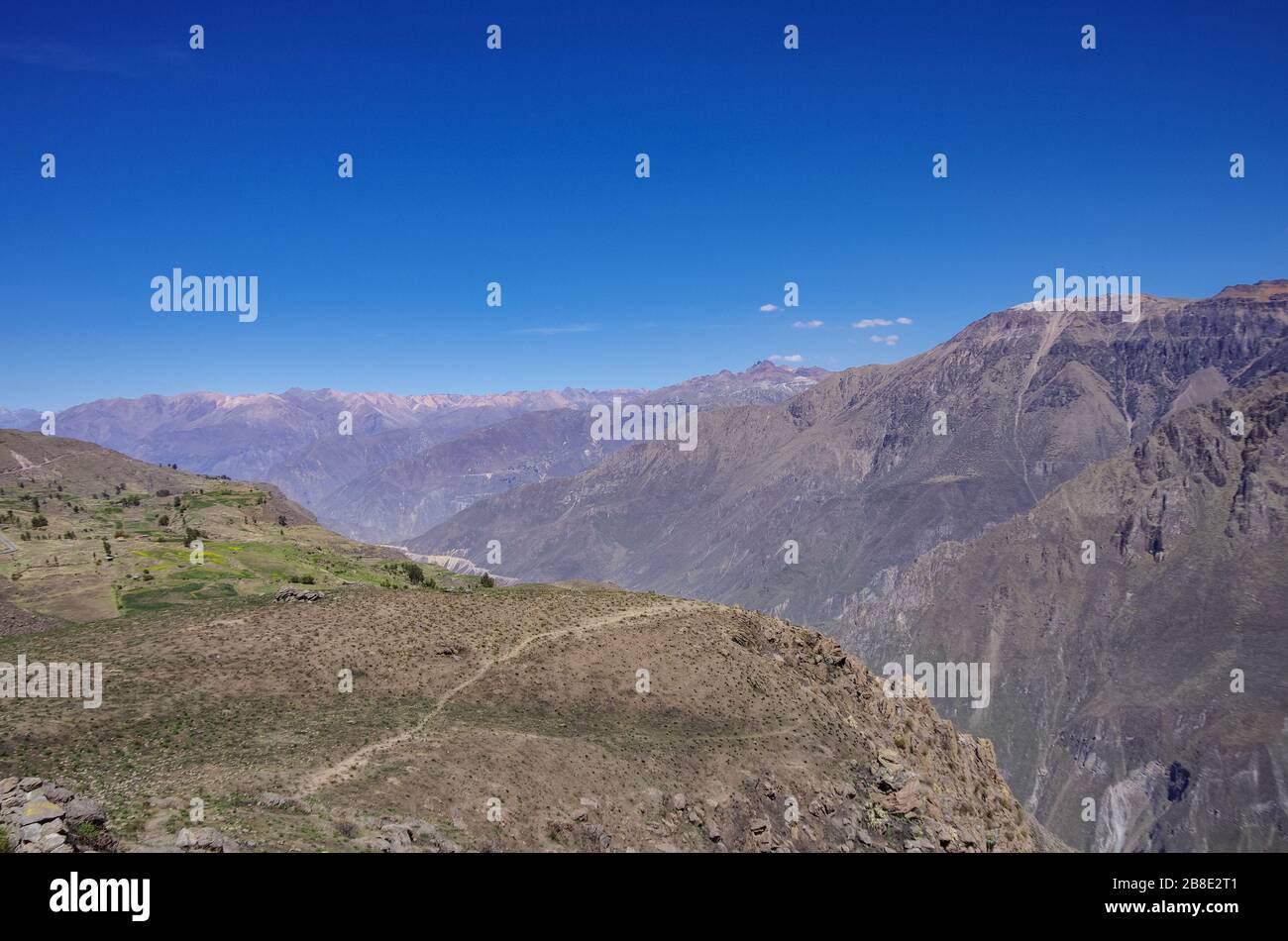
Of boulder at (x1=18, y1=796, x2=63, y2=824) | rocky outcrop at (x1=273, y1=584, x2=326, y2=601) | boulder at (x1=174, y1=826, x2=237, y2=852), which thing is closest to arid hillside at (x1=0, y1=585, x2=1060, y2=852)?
boulder at (x1=174, y1=826, x2=237, y2=852)

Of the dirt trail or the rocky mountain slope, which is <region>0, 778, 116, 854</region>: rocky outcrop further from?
the dirt trail

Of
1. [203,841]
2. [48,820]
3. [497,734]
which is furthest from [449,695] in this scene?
[48,820]

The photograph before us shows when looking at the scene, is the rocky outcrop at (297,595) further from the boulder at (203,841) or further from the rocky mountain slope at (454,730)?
the boulder at (203,841)

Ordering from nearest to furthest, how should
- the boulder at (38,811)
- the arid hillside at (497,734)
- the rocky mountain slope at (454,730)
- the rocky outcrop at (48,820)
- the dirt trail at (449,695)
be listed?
the rocky outcrop at (48,820), the boulder at (38,811), the rocky mountain slope at (454,730), the arid hillside at (497,734), the dirt trail at (449,695)

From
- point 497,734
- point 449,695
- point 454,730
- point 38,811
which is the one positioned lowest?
point 497,734

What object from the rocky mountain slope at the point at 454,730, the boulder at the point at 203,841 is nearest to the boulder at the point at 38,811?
the rocky mountain slope at the point at 454,730

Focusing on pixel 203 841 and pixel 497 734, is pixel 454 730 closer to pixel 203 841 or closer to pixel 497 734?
pixel 497 734

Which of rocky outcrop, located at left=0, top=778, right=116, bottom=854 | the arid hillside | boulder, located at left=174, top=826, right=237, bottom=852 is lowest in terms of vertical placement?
the arid hillside

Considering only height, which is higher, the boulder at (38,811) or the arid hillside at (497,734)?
the boulder at (38,811)
